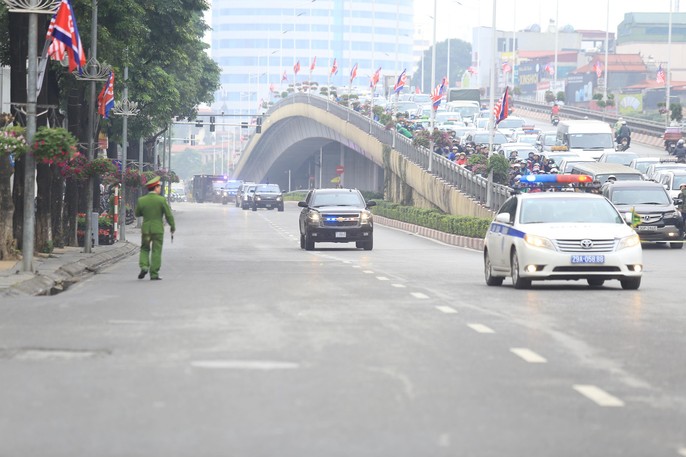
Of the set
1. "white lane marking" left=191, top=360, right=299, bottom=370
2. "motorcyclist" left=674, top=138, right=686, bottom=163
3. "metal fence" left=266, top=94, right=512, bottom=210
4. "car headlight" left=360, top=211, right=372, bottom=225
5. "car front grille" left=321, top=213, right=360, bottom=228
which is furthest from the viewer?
"motorcyclist" left=674, top=138, right=686, bottom=163

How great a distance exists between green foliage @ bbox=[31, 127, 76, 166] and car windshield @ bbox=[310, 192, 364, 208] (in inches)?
676

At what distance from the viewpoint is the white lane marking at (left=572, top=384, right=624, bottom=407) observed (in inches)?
393

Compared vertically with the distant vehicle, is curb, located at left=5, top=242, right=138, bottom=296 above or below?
below

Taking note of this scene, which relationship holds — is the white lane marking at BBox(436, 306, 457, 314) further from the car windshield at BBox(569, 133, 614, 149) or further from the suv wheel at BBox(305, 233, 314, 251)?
the car windshield at BBox(569, 133, 614, 149)

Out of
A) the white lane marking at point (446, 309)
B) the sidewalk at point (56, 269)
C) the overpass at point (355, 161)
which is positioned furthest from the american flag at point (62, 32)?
the overpass at point (355, 161)

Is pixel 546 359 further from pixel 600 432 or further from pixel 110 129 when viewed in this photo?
pixel 110 129

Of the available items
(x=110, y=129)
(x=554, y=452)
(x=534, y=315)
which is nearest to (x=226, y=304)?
(x=534, y=315)

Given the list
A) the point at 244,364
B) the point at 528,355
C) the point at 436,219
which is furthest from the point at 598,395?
the point at 436,219

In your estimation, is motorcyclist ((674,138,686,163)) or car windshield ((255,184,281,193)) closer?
motorcyclist ((674,138,686,163))

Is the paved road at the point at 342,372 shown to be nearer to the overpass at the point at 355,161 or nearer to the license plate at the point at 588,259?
the license plate at the point at 588,259

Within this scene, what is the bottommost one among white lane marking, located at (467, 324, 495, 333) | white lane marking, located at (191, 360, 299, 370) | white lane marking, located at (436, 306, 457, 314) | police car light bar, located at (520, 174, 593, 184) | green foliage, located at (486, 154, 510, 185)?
white lane marking, located at (436, 306, 457, 314)

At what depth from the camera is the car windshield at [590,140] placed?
70.6 m

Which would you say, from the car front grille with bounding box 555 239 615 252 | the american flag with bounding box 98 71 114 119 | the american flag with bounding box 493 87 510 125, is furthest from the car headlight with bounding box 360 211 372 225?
the car front grille with bounding box 555 239 615 252

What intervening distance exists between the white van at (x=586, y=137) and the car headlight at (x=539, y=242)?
47458mm
